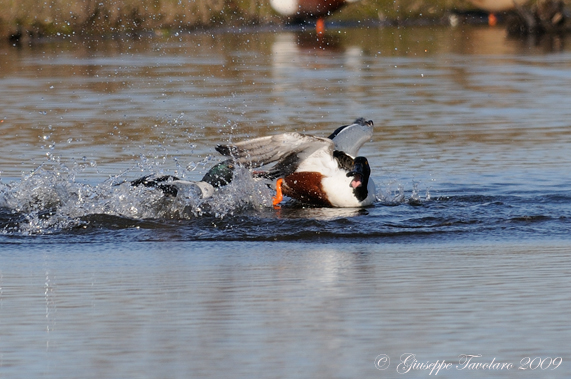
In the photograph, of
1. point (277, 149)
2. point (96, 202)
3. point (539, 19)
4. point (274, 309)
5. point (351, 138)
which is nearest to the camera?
point (274, 309)

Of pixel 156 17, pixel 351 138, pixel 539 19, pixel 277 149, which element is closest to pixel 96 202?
pixel 277 149

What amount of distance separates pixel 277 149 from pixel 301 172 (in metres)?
0.33

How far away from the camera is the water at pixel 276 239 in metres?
4.77

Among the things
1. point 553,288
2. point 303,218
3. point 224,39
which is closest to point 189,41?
point 224,39

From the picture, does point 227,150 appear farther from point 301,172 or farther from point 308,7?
point 308,7

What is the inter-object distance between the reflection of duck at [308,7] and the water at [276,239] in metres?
9.61

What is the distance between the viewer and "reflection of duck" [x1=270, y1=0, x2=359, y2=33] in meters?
25.8

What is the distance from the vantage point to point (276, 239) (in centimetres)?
725

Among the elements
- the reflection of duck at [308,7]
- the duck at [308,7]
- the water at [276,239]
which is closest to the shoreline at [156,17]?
the reflection of duck at [308,7]

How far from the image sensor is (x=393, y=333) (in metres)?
4.90

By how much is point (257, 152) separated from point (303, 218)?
2.26ft

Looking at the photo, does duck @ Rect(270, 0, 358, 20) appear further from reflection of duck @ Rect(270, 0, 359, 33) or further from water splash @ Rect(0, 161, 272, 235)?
water splash @ Rect(0, 161, 272, 235)

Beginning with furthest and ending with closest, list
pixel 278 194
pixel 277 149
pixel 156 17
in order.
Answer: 1. pixel 156 17
2. pixel 278 194
3. pixel 277 149

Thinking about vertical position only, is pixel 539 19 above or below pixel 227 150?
above
